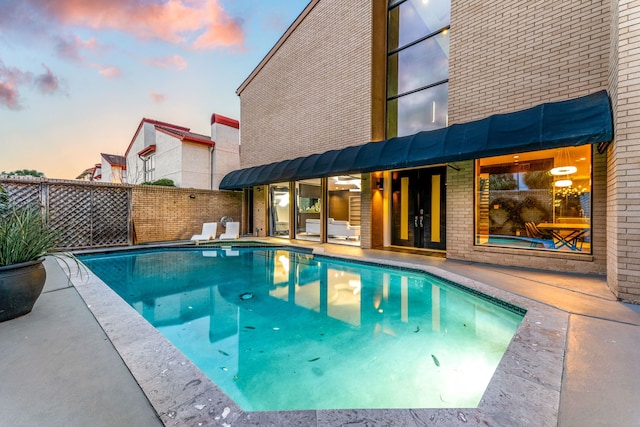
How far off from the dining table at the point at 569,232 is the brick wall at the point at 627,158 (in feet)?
6.35

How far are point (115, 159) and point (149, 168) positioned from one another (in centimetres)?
807

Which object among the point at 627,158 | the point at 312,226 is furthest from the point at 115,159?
the point at 627,158

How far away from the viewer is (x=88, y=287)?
4625mm

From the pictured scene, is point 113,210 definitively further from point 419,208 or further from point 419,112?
point 419,112

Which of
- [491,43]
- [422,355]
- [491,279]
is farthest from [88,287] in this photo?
[491,43]

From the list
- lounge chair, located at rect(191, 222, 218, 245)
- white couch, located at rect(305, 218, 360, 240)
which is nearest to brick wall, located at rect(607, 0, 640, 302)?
white couch, located at rect(305, 218, 360, 240)

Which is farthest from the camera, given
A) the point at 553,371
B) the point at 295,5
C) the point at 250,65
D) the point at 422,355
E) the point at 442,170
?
the point at 250,65

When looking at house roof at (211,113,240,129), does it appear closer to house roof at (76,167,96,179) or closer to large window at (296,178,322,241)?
large window at (296,178,322,241)

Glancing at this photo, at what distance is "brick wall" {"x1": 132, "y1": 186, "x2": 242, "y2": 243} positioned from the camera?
11.3 m

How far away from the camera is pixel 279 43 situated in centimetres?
1298

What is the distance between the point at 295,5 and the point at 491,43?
9.60 metres

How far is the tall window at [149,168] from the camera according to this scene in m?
17.6

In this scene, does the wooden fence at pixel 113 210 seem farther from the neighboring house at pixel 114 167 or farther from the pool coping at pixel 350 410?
the neighboring house at pixel 114 167

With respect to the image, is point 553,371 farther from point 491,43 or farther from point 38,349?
point 491,43
